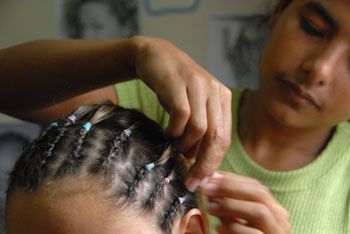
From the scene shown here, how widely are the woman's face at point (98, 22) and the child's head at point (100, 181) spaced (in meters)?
0.74

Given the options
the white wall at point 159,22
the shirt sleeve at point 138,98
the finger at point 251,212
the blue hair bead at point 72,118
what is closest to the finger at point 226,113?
the finger at point 251,212

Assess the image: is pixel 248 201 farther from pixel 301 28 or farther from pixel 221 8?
pixel 221 8

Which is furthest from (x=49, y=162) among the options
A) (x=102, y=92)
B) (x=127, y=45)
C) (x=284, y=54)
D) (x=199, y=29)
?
(x=199, y=29)

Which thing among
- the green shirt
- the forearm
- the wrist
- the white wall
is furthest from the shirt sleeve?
the white wall

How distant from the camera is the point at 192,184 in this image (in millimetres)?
674

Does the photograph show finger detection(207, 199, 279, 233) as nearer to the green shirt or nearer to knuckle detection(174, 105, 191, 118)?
knuckle detection(174, 105, 191, 118)

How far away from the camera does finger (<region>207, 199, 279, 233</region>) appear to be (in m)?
0.68

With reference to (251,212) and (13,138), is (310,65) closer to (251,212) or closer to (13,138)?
(251,212)

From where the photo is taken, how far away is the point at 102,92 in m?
0.96

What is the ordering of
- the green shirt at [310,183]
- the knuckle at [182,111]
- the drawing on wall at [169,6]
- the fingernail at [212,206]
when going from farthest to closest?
the drawing on wall at [169,6], the green shirt at [310,183], the fingernail at [212,206], the knuckle at [182,111]

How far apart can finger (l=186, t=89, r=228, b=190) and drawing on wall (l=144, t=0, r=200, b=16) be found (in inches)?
32.1

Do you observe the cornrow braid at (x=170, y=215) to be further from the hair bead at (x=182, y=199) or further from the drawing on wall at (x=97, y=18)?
the drawing on wall at (x=97, y=18)

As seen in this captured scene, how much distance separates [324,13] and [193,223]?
1.46ft

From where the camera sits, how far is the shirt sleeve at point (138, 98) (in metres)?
1.00
